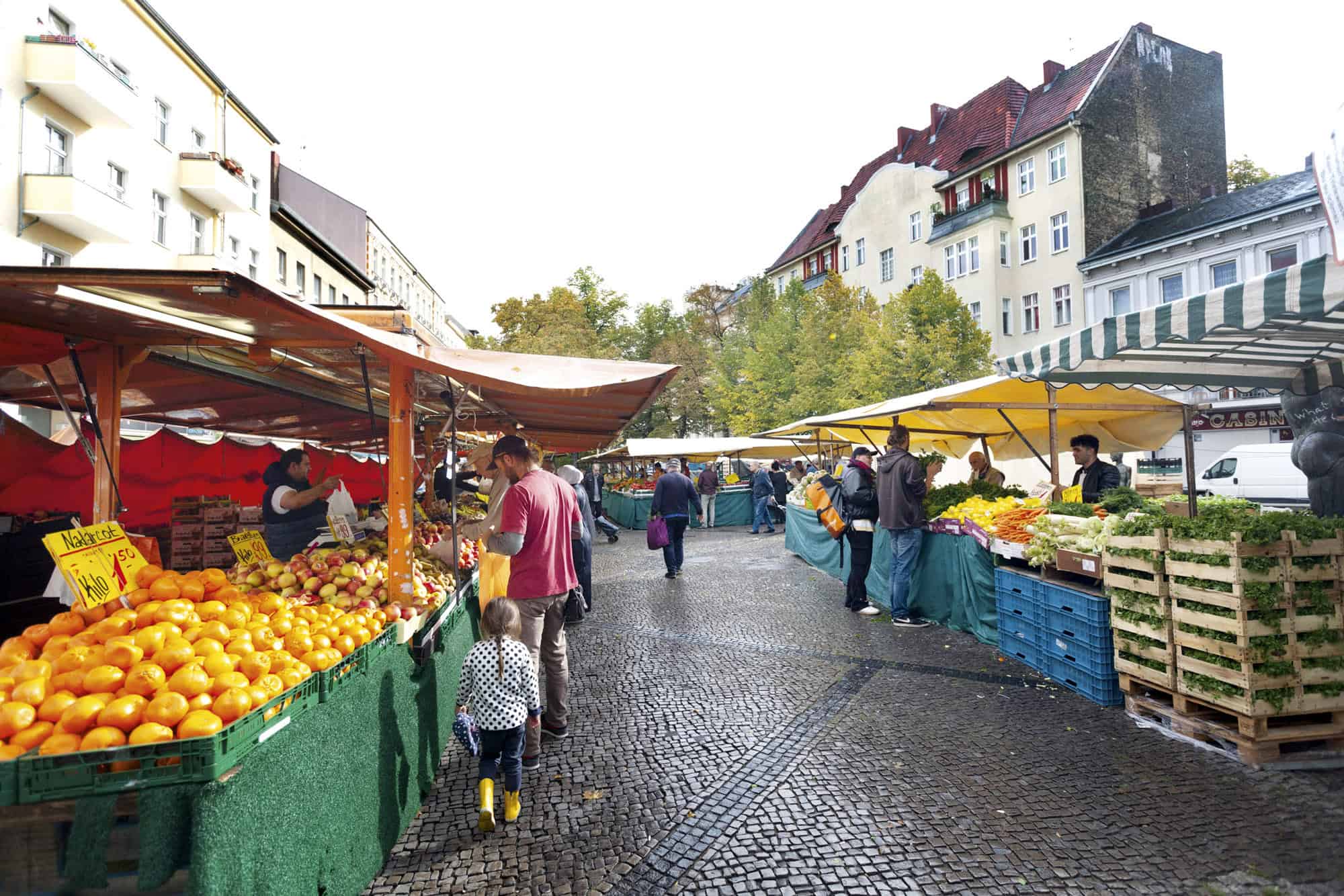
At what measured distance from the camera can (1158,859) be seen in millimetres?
3096

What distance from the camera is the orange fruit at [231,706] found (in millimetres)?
2285

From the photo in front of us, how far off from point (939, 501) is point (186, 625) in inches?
300

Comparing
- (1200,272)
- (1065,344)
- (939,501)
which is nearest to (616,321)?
(1200,272)

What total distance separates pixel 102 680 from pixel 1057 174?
34399 millimetres

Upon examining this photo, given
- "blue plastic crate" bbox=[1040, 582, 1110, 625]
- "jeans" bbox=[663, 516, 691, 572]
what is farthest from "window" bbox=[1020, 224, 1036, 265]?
"blue plastic crate" bbox=[1040, 582, 1110, 625]

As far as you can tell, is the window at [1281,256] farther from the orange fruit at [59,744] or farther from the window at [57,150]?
the window at [57,150]

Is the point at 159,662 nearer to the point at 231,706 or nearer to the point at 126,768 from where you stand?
the point at 231,706

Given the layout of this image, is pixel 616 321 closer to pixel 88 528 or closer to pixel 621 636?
pixel 621 636

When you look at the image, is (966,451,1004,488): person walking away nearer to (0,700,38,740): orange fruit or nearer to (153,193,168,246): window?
(0,700,38,740): orange fruit

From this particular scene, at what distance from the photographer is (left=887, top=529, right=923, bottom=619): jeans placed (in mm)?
7805

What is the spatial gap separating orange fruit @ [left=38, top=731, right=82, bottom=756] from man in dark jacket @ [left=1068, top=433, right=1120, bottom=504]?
789cm

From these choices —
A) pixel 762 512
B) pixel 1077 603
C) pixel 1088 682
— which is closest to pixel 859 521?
pixel 1077 603

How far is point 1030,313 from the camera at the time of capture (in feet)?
101

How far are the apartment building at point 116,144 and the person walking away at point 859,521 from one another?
11845mm
